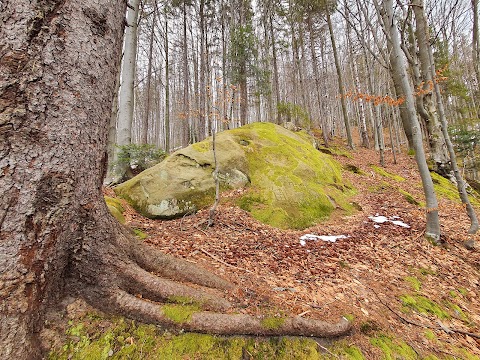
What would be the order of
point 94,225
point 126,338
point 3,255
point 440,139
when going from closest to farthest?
point 3,255 → point 126,338 → point 94,225 → point 440,139

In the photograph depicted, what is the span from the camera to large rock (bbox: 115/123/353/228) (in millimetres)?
5324

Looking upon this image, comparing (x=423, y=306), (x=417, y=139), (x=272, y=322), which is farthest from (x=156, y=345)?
(x=417, y=139)

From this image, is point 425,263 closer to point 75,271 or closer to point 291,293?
point 291,293

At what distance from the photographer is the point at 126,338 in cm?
169

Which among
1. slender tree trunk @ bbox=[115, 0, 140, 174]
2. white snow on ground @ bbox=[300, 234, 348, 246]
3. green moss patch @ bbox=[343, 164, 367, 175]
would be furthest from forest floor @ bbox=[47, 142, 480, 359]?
green moss patch @ bbox=[343, 164, 367, 175]

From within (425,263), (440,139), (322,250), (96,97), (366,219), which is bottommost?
(425,263)

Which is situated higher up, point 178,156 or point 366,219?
point 178,156

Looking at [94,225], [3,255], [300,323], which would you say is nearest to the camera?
[3,255]

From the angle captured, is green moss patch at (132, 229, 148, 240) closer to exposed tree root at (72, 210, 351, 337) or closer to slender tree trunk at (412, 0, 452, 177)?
exposed tree root at (72, 210, 351, 337)

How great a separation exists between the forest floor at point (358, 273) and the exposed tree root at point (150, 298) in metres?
0.16

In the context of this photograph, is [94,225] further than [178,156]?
No

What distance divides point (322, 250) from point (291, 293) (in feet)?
5.53

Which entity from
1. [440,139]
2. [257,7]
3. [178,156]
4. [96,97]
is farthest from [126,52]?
[257,7]

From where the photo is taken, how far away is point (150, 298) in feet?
6.77
